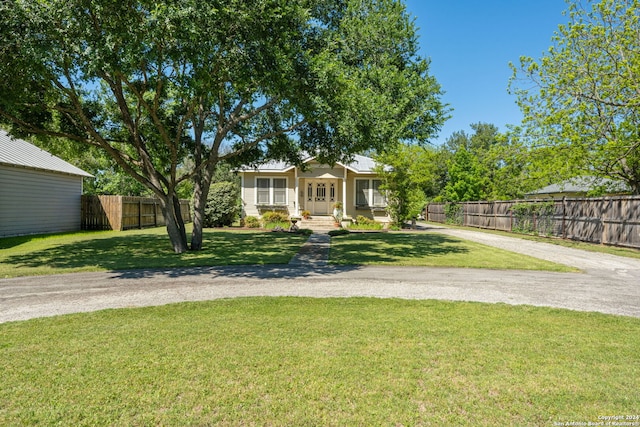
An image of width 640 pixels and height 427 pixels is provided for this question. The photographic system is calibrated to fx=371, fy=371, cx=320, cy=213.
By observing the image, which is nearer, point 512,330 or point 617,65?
point 512,330

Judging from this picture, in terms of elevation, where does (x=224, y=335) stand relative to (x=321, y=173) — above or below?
below

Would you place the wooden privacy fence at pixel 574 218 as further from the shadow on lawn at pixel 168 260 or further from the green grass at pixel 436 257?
the shadow on lawn at pixel 168 260

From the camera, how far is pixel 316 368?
3578 millimetres

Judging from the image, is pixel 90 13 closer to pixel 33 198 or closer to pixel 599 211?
pixel 33 198

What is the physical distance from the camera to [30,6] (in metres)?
7.17

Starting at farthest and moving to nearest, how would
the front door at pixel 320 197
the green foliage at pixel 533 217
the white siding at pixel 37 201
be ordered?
the front door at pixel 320 197 → the green foliage at pixel 533 217 → the white siding at pixel 37 201

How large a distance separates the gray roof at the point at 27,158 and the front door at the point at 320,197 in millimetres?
13715

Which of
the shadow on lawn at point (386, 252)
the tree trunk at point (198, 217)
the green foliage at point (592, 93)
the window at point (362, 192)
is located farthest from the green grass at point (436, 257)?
the window at point (362, 192)

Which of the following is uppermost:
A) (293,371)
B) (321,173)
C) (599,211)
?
(321,173)

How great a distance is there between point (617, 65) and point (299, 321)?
61.3 feet

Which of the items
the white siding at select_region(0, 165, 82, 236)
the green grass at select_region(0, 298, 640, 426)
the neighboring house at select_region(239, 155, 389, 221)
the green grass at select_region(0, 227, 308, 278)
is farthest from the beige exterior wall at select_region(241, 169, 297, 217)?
the green grass at select_region(0, 298, 640, 426)

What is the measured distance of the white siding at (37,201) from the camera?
16.5 meters

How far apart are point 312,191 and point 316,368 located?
2263cm

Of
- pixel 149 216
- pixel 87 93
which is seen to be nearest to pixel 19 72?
pixel 87 93
